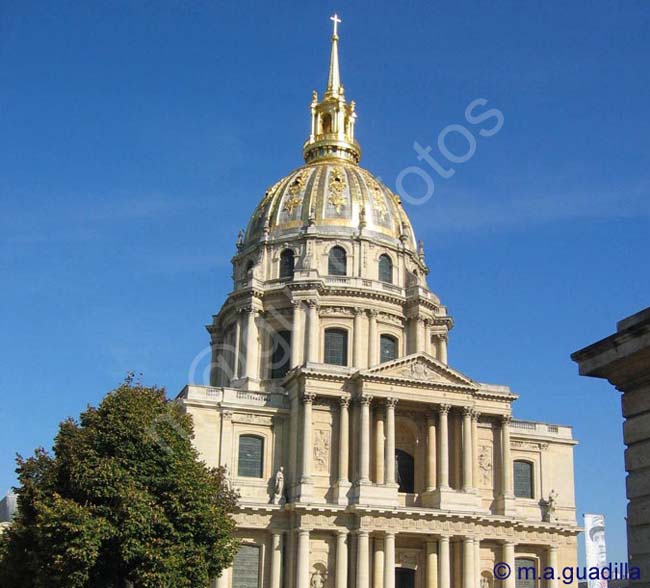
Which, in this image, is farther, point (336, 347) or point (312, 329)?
point (336, 347)

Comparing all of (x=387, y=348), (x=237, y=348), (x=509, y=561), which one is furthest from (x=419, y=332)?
(x=509, y=561)

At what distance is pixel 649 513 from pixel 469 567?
38849mm

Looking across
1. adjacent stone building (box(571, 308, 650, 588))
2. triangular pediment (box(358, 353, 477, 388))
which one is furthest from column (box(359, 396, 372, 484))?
adjacent stone building (box(571, 308, 650, 588))

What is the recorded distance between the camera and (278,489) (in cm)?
4853

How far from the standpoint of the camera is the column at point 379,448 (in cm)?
4866

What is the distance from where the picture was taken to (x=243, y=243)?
222ft

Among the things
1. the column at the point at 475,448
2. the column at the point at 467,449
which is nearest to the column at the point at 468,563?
the column at the point at 467,449

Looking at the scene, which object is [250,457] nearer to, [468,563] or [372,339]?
[468,563]

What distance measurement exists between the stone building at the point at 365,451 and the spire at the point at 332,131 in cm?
1183

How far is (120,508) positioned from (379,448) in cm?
1898

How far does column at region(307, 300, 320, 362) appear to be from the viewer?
57344mm

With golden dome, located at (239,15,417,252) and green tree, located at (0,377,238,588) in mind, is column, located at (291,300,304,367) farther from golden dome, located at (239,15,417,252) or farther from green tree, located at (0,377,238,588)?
green tree, located at (0,377,238,588)

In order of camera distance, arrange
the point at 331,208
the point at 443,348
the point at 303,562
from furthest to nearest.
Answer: the point at 443,348 → the point at 331,208 → the point at 303,562

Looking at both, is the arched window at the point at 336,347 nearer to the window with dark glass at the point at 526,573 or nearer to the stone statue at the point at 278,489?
the stone statue at the point at 278,489
